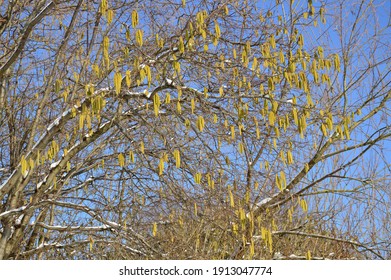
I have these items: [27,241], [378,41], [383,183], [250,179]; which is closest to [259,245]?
[250,179]

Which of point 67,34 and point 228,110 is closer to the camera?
point 228,110

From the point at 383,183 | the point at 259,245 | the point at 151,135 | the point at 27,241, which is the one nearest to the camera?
the point at 151,135

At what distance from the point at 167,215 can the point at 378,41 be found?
14.6 ft

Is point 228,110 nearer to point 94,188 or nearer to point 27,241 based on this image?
point 94,188

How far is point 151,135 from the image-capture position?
17.4 feet

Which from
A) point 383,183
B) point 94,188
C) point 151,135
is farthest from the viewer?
point 383,183

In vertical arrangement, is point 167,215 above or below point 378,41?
below

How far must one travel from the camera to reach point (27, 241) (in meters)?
6.76

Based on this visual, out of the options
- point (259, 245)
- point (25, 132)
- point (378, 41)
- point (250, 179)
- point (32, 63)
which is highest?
point (378, 41)

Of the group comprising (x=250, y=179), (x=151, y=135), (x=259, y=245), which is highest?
(x=151, y=135)

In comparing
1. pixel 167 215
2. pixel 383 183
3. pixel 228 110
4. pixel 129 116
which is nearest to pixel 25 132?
pixel 129 116
